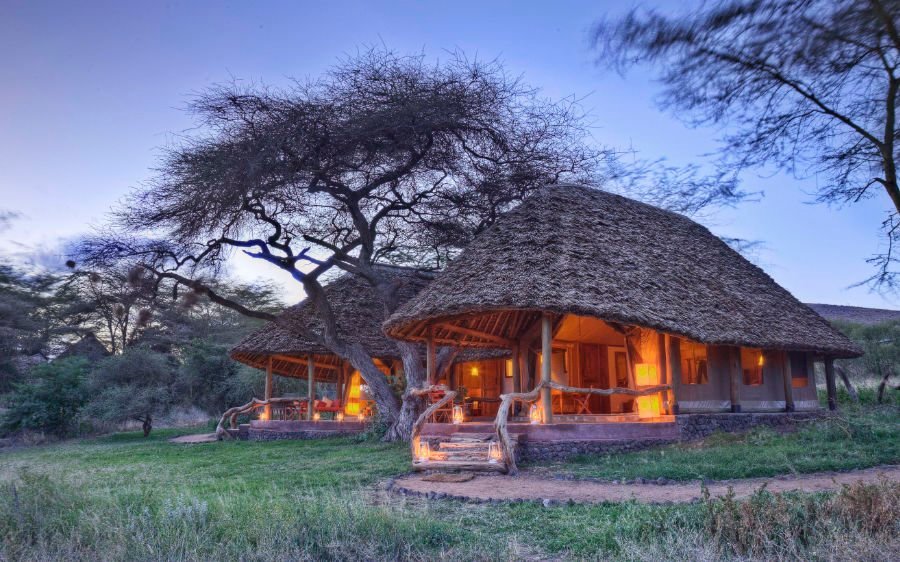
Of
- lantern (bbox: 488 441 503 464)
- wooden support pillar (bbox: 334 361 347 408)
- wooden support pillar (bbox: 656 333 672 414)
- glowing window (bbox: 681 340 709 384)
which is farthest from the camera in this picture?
wooden support pillar (bbox: 334 361 347 408)

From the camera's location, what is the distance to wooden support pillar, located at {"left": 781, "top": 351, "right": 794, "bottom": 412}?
48.6 feet

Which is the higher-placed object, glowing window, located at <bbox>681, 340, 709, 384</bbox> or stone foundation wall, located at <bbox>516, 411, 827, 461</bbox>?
glowing window, located at <bbox>681, 340, 709, 384</bbox>

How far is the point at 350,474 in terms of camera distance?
31.6 ft

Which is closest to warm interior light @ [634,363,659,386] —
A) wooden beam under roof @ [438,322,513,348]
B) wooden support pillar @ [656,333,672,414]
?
wooden support pillar @ [656,333,672,414]

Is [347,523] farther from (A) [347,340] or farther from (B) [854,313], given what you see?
(B) [854,313]

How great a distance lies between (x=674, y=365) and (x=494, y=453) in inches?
187

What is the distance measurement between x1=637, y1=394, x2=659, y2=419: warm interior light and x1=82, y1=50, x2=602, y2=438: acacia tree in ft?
15.9

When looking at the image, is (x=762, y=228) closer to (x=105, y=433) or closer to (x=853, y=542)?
(x=853, y=542)

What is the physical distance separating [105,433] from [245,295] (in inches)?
452

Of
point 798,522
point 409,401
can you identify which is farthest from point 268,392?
point 798,522

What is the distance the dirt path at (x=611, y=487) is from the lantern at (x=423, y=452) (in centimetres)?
109

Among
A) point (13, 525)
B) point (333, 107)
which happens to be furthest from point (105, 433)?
point (13, 525)

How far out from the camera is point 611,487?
26.2 ft

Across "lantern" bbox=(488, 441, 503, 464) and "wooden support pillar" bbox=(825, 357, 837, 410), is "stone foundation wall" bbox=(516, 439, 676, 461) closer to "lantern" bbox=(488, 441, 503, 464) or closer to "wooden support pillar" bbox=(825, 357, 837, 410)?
"lantern" bbox=(488, 441, 503, 464)
